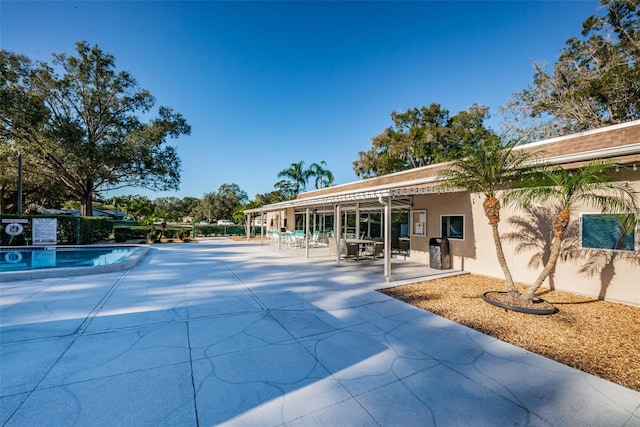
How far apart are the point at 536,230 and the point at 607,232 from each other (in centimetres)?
131

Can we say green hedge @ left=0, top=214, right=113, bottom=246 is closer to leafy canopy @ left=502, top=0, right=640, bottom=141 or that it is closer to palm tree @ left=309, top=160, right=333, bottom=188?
palm tree @ left=309, top=160, right=333, bottom=188

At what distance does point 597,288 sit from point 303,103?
62.7 feet

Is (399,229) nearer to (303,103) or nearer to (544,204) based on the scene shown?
(544,204)

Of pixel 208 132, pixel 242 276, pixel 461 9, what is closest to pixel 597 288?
pixel 242 276

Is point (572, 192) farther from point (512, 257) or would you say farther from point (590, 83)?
point (590, 83)

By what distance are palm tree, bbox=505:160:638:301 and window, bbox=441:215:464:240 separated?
2853 mm

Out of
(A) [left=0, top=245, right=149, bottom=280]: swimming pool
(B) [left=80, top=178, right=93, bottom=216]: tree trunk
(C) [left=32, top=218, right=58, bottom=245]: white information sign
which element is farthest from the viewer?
(B) [left=80, top=178, right=93, bottom=216]: tree trunk

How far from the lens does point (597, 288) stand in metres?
6.02

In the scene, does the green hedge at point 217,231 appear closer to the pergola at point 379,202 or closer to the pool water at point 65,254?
the pergola at point 379,202

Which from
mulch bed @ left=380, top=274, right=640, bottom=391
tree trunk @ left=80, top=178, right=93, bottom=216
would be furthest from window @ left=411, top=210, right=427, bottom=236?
tree trunk @ left=80, top=178, right=93, bottom=216

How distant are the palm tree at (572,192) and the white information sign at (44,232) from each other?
18.8 m

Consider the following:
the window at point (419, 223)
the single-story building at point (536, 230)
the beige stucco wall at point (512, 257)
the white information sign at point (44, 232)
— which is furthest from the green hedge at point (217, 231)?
the beige stucco wall at point (512, 257)

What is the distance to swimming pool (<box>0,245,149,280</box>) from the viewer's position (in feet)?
23.3

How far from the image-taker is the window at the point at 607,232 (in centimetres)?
562
